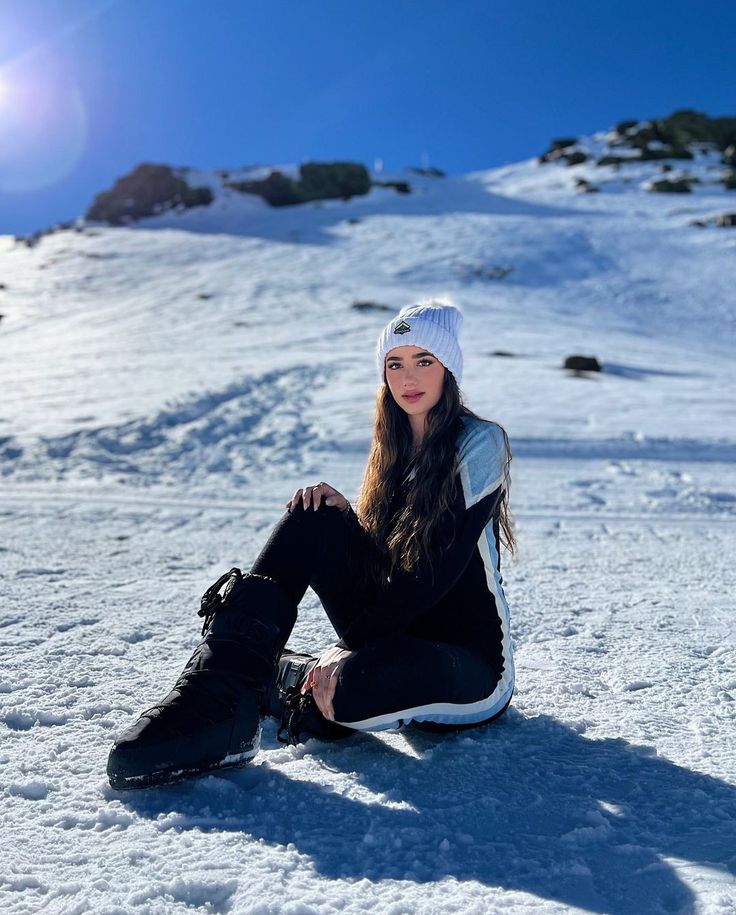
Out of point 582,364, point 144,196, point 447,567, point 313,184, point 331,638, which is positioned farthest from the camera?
point 144,196

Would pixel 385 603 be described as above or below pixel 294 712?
above

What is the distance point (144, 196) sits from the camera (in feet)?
154

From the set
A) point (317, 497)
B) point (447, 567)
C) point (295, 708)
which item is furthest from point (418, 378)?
point (295, 708)

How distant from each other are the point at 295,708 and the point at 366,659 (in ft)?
0.89

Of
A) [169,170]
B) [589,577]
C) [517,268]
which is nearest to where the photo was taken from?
[589,577]

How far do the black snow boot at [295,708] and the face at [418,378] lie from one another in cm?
88

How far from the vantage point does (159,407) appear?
8852mm

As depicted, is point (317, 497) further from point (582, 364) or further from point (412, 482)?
point (582, 364)

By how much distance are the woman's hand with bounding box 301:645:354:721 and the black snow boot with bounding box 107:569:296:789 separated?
0.12m

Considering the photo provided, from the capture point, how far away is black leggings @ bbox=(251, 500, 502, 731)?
213 centimetres

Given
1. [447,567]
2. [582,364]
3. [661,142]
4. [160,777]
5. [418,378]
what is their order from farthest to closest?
[661,142], [582,364], [418,378], [447,567], [160,777]

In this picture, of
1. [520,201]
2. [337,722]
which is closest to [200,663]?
[337,722]

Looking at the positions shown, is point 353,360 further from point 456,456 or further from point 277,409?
point 456,456

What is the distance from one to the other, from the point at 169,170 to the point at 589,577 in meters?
50.2
